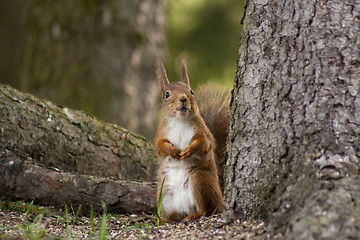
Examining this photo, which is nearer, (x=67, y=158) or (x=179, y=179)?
(x=179, y=179)

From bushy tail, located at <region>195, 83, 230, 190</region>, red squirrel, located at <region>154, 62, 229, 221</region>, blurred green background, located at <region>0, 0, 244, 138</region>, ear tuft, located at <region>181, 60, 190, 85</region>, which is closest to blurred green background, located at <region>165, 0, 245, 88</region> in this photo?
blurred green background, located at <region>0, 0, 244, 138</region>

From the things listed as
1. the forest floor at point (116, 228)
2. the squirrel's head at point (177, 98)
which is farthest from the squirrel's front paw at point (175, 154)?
the forest floor at point (116, 228)

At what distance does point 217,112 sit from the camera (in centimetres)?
272

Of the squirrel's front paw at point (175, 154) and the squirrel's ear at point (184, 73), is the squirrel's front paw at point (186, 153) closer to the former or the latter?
the squirrel's front paw at point (175, 154)

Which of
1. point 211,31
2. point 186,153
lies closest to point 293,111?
point 186,153

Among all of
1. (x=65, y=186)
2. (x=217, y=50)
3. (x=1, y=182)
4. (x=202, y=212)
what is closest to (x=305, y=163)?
(x=202, y=212)

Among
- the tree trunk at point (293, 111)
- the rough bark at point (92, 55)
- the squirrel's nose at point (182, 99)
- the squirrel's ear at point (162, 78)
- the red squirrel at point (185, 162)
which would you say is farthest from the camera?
the rough bark at point (92, 55)

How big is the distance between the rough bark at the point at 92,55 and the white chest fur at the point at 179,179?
219 cm

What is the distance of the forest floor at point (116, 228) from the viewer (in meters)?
1.65

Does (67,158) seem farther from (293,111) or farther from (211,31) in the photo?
(211,31)

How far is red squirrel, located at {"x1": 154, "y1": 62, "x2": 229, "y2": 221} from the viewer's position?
220 centimetres

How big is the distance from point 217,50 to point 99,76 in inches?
77.8

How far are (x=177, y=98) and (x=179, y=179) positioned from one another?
1.22ft

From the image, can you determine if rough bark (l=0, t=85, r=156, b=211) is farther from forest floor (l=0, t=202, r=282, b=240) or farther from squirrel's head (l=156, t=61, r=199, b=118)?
squirrel's head (l=156, t=61, r=199, b=118)
